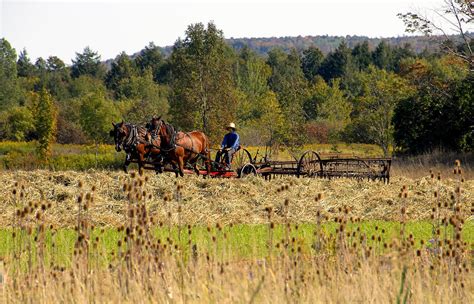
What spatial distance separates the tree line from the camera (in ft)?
117

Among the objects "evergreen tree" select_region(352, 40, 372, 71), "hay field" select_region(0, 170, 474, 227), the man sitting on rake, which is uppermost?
"evergreen tree" select_region(352, 40, 372, 71)

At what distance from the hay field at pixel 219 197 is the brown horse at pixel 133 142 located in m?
1.11

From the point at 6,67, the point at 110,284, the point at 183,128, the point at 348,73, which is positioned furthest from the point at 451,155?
the point at 6,67

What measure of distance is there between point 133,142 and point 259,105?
3616 cm

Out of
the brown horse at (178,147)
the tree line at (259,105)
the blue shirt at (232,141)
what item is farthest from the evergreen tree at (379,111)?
the brown horse at (178,147)

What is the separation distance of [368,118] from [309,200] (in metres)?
33.1

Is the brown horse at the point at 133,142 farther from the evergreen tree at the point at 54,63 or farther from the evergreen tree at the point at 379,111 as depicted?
the evergreen tree at the point at 54,63

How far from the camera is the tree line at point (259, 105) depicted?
3553cm

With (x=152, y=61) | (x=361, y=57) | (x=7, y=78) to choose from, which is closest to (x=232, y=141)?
(x=7, y=78)

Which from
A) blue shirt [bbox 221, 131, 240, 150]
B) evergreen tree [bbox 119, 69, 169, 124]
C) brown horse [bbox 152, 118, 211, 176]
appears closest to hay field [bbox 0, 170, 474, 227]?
brown horse [bbox 152, 118, 211, 176]

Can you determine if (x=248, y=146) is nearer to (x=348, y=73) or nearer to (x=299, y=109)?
(x=299, y=109)

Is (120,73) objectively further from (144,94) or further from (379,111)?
(379,111)

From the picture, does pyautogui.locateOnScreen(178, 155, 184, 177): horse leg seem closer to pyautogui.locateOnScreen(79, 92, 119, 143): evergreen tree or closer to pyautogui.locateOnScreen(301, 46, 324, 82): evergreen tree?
pyautogui.locateOnScreen(79, 92, 119, 143): evergreen tree

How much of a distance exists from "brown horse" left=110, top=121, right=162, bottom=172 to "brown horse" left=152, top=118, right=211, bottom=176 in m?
0.25
